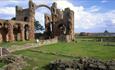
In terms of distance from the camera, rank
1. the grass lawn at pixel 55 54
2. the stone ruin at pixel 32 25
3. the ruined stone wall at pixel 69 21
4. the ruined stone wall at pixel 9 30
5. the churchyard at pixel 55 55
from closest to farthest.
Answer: the churchyard at pixel 55 55, the grass lawn at pixel 55 54, the ruined stone wall at pixel 9 30, the stone ruin at pixel 32 25, the ruined stone wall at pixel 69 21

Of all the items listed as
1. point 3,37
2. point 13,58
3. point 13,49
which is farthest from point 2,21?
point 13,58

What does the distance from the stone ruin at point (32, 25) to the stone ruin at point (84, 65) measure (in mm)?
32223

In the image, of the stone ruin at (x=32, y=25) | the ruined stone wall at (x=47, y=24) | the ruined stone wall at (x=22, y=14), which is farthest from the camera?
the ruined stone wall at (x=47, y=24)

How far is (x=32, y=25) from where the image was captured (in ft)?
190


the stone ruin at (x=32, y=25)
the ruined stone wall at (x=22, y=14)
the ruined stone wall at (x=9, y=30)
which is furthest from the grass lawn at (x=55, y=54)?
the ruined stone wall at (x=22, y=14)

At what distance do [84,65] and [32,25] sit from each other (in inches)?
1700

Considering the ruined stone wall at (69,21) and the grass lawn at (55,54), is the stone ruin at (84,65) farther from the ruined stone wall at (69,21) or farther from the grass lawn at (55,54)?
the ruined stone wall at (69,21)

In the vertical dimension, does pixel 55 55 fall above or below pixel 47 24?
below

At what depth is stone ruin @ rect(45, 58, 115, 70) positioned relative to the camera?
15.0 m

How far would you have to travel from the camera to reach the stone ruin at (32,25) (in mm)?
50969

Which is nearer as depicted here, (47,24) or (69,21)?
(69,21)

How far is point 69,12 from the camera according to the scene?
54.6 m

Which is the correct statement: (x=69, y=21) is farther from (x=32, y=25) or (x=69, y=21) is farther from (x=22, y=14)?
(x=22, y=14)

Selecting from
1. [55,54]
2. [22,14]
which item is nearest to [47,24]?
[22,14]
